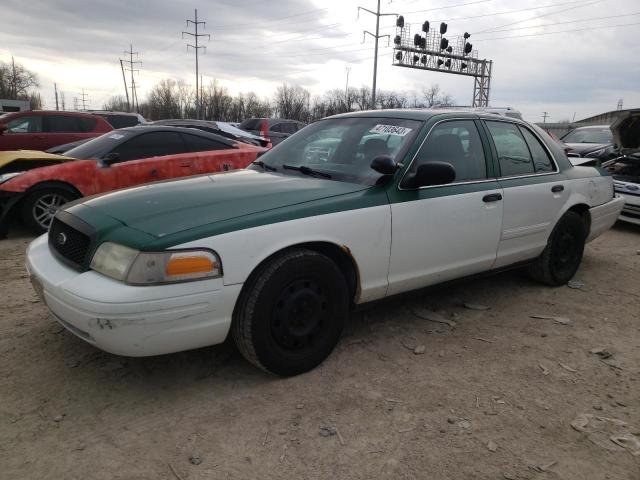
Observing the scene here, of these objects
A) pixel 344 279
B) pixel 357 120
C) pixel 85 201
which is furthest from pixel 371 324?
pixel 85 201

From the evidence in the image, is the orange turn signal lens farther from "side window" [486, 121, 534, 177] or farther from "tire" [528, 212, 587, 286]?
"tire" [528, 212, 587, 286]

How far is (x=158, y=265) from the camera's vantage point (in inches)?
95.0

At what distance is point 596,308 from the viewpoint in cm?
422

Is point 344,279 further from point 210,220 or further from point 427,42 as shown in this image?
point 427,42

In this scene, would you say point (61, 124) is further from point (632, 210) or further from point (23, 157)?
point (632, 210)

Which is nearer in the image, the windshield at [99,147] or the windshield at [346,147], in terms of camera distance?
the windshield at [346,147]

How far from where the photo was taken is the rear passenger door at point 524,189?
3918 mm

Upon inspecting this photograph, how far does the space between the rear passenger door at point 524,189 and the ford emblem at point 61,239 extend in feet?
10.0

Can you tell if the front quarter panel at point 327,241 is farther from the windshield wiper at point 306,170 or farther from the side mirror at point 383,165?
the windshield wiper at point 306,170

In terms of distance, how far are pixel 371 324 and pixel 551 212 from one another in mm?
1924

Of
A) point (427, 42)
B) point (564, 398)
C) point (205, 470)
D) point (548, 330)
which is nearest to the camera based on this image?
point (205, 470)

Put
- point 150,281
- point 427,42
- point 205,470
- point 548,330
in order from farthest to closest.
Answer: point 427,42 < point 548,330 < point 150,281 < point 205,470

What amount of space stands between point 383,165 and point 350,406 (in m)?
1.44

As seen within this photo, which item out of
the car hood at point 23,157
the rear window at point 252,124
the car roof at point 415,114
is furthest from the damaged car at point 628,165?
the rear window at point 252,124
